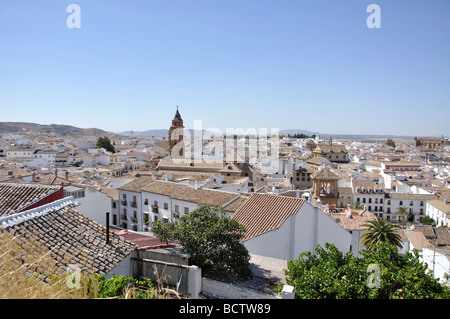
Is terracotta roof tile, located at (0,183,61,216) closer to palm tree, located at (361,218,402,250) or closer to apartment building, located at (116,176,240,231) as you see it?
apartment building, located at (116,176,240,231)

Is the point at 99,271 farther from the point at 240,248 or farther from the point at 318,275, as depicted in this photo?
the point at 318,275

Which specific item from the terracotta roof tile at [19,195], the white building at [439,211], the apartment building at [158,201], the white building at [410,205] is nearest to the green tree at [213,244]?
the terracotta roof tile at [19,195]

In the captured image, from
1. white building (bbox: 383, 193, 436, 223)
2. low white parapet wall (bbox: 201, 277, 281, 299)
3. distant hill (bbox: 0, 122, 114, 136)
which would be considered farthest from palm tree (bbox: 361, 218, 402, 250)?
distant hill (bbox: 0, 122, 114, 136)

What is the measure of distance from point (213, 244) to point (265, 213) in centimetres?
472

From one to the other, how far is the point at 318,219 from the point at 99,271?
845cm

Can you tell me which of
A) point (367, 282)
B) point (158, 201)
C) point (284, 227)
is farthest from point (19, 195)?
point (158, 201)

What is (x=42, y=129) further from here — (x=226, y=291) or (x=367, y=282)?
(x=367, y=282)

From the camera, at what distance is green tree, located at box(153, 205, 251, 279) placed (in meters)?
7.37

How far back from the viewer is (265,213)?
1188 centimetres

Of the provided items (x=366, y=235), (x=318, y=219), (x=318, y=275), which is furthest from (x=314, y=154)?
(x=318, y=275)

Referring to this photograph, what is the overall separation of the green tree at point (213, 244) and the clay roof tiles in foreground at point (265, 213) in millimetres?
2752

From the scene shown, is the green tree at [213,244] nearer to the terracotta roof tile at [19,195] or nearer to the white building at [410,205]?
the terracotta roof tile at [19,195]

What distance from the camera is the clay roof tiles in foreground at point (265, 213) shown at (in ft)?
36.0

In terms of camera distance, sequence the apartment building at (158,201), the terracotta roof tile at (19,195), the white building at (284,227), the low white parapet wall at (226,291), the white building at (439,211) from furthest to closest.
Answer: the white building at (439,211) < the apartment building at (158,201) < the white building at (284,227) < the terracotta roof tile at (19,195) < the low white parapet wall at (226,291)
